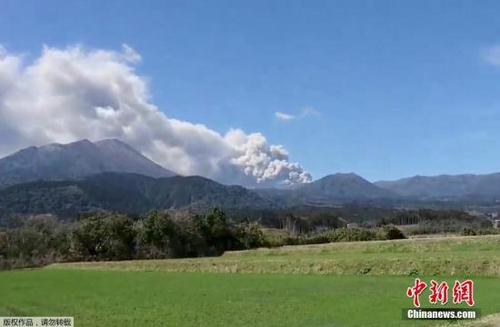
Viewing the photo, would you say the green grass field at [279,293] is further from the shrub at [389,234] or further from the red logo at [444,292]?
the shrub at [389,234]

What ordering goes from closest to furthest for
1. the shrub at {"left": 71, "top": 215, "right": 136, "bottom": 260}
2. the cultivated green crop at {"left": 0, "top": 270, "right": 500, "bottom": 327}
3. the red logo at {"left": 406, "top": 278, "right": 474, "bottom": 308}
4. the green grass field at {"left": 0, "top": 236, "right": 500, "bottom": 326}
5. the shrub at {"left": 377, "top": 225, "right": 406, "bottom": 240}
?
1. the red logo at {"left": 406, "top": 278, "right": 474, "bottom": 308}
2. the cultivated green crop at {"left": 0, "top": 270, "right": 500, "bottom": 327}
3. the green grass field at {"left": 0, "top": 236, "right": 500, "bottom": 326}
4. the shrub at {"left": 71, "top": 215, "right": 136, "bottom": 260}
5. the shrub at {"left": 377, "top": 225, "right": 406, "bottom": 240}

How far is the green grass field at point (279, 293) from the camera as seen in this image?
27.8 meters

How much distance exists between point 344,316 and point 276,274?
1299 inches

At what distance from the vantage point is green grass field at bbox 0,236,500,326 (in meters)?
27.8

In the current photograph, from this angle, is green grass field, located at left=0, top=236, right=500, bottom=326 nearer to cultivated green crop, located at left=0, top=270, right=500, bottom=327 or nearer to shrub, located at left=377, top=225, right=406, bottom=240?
cultivated green crop, located at left=0, top=270, right=500, bottom=327

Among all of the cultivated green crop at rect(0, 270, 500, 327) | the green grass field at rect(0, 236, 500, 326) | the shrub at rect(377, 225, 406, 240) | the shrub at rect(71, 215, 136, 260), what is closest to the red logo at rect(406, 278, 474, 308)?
the cultivated green crop at rect(0, 270, 500, 327)

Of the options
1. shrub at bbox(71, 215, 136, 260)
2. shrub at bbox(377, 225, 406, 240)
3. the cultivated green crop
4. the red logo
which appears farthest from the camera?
shrub at bbox(377, 225, 406, 240)

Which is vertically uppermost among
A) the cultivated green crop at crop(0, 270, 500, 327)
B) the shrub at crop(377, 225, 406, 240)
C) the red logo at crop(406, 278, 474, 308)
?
the shrub at crop(377, 225, 406, 240)

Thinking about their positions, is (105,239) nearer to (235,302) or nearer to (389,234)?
(389,234)

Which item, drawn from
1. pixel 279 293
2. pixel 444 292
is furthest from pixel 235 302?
pixel 444 292

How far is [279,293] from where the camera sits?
130 ft

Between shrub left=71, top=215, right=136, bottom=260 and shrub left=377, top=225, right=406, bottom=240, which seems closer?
shrub left=71, top=215, right=136, bottom=260

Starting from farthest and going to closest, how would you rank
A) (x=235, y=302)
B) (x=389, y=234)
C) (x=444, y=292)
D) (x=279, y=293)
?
(x=389, y=234), (x=279, y=293), (x=235, y=302), (x=444, y=292)

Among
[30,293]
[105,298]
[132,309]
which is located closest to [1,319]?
[132,309]
